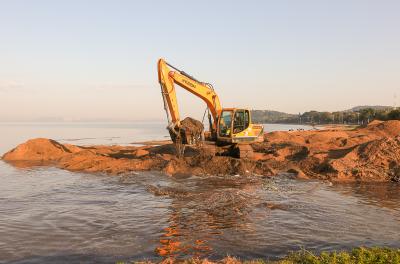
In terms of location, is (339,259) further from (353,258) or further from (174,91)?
(174,91)

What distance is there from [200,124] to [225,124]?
151cm

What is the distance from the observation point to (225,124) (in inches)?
899

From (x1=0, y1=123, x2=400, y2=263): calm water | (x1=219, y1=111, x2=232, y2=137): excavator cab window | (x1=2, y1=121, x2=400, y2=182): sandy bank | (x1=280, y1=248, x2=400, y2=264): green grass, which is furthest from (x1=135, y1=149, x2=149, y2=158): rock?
(x1=280, y1=248, x2=400, y2=264): green grass

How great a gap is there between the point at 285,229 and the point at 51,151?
22597 mm

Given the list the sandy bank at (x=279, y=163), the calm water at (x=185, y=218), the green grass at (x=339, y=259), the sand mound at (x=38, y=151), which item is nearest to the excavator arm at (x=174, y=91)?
the sandy bank at (x=279, y=163)

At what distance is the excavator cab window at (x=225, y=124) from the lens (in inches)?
886

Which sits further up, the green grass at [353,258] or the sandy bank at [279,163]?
the sandy bank at [279,163]

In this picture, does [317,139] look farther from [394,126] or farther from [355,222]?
[355,222]

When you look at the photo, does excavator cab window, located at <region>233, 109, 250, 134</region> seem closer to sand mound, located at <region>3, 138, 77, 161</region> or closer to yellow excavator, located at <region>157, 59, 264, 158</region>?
yellow excavator, located at <region>157, 59, 264, 158</region>

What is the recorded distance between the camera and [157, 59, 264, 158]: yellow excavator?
22188 millimetres

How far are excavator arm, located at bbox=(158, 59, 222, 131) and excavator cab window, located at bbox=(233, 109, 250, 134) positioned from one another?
1.25 meters

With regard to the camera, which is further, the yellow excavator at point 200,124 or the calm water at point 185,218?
the yellow excavator at point 200,124

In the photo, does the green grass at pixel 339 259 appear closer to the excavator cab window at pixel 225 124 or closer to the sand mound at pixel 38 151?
the excavator cab window at pixel 225 124

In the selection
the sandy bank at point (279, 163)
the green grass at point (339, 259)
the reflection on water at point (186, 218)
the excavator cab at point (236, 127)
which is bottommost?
the reflection on water at point (186, 218)
